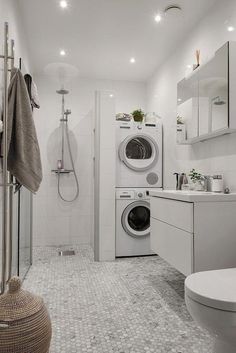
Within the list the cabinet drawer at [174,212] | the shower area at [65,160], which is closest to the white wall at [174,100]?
the cabinet drawer at [174,212]

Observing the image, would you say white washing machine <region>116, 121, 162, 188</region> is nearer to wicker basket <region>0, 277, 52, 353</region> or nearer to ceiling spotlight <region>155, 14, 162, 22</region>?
ceiling spotlight <region>155, 14, 162, 22</region>

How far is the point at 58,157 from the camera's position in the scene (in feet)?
13.5

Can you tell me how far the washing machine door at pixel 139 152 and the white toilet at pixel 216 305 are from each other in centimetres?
216

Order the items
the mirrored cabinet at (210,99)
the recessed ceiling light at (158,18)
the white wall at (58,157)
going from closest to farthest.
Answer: the mirrored cabinet at (210,99), the recessed ceiling light at (158,18), the white wall at (58,157)

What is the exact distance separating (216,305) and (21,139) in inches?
52.1

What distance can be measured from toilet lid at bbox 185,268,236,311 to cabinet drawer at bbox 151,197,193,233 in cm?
52

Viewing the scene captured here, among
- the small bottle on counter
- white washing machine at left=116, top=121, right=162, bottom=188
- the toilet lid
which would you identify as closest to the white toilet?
the toilet lid

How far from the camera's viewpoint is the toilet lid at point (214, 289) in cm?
116

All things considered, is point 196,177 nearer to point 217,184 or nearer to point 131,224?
point 217,184

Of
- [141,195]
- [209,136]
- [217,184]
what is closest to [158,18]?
[209,136]

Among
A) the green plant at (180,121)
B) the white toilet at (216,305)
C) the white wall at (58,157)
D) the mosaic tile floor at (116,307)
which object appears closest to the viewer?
the white toilet at (216,305)

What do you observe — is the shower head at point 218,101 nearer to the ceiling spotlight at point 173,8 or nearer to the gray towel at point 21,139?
the ceiling spotlight at point 173,8

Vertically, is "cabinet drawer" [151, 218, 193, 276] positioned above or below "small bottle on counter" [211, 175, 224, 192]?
below

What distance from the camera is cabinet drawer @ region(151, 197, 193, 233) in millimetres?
1952
